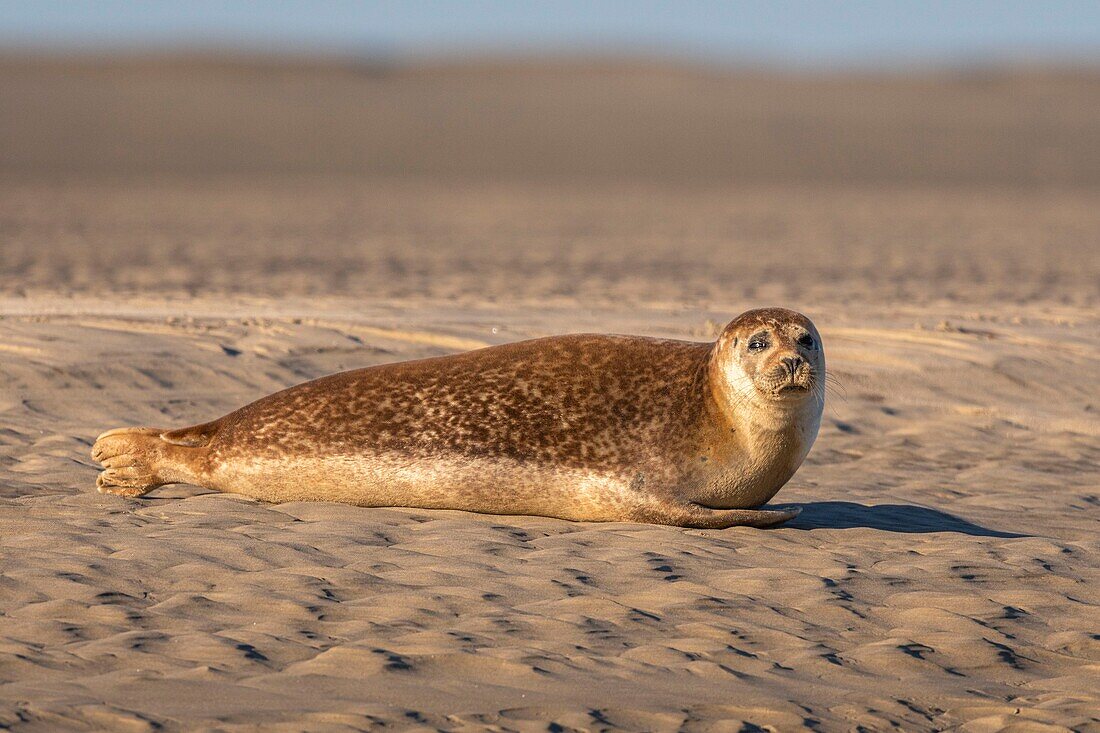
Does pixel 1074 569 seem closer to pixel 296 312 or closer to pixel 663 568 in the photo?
pixel 663 568

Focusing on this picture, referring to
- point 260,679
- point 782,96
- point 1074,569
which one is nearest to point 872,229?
point 1074,569

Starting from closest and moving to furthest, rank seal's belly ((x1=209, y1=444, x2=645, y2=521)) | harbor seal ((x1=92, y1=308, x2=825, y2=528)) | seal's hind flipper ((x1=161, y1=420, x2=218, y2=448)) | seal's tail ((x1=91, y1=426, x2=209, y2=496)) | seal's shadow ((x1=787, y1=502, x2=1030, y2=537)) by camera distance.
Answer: harbor seal ((x1=92, y1=308, x2=825, y2=528)) < seal's belly ((x1=209, y1=444, x2=645, y2=521)) < seal's shadow ((x1=787, y1=502, x2=1030, y2=537)) < seal's tail ((x1=91, y1=426, x2=209, y2=496)) < seal's hind flipper ((x1=161, y1=420, x2=218, y2=448))

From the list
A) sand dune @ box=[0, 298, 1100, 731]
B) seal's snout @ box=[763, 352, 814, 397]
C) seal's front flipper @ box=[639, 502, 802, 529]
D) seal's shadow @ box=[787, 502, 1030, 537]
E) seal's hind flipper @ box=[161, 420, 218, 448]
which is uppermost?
seal's snout @ box=[763, 352, 814, 397]

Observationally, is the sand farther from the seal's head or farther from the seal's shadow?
the seal's head

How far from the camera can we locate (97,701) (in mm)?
3709

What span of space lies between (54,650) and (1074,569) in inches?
131

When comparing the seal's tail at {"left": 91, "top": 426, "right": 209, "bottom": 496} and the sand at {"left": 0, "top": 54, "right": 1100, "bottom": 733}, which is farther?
the seal's tail at {"left": 91, "top": 426, "right": 209, "bottom": 496}

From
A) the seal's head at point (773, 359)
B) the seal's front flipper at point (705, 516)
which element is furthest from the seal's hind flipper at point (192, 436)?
the seal's head at point (773, 359)

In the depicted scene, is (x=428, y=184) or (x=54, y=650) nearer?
(x=54, y=650)

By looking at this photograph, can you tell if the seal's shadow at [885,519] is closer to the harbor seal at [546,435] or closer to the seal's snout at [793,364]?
the harbor seal at [546,435]

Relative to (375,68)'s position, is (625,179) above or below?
below

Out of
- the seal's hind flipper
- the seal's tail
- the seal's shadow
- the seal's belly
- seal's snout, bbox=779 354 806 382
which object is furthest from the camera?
the seal's hind flipper

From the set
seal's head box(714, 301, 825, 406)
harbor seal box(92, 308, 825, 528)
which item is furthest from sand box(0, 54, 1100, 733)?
seal's head box(714, 301, 825, 406)

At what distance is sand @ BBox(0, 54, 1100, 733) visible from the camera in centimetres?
397
